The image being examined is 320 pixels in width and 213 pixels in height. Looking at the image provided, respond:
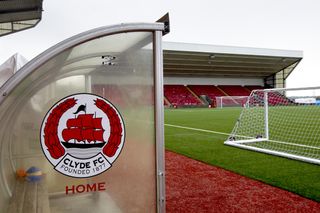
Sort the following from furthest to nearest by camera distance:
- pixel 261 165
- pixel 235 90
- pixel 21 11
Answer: pixel 235 90, pixel 21 11, pixel 261 165

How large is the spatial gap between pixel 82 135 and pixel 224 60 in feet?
119

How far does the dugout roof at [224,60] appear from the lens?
33.6 metres

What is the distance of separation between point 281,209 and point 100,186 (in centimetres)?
216

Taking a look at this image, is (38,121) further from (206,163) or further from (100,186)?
(206,163)

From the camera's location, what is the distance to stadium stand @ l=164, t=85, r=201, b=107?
35.6 m

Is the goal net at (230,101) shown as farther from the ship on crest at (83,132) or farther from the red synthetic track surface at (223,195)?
the ship on crest at (83,132)

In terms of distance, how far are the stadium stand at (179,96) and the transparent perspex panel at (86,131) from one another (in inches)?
1289

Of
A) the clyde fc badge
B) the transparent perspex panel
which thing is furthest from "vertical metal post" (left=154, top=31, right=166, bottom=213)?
the clyde fc badge

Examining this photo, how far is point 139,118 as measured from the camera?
6.09ft

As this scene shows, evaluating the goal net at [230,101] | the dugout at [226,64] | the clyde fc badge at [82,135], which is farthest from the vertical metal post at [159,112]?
the goal net at [230,101]

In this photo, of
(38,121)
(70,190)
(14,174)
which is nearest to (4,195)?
(14,174)

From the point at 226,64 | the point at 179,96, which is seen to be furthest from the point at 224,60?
the point at 179,96

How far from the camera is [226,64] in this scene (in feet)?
124

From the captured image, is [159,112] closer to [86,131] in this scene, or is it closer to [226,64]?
[86,131]
